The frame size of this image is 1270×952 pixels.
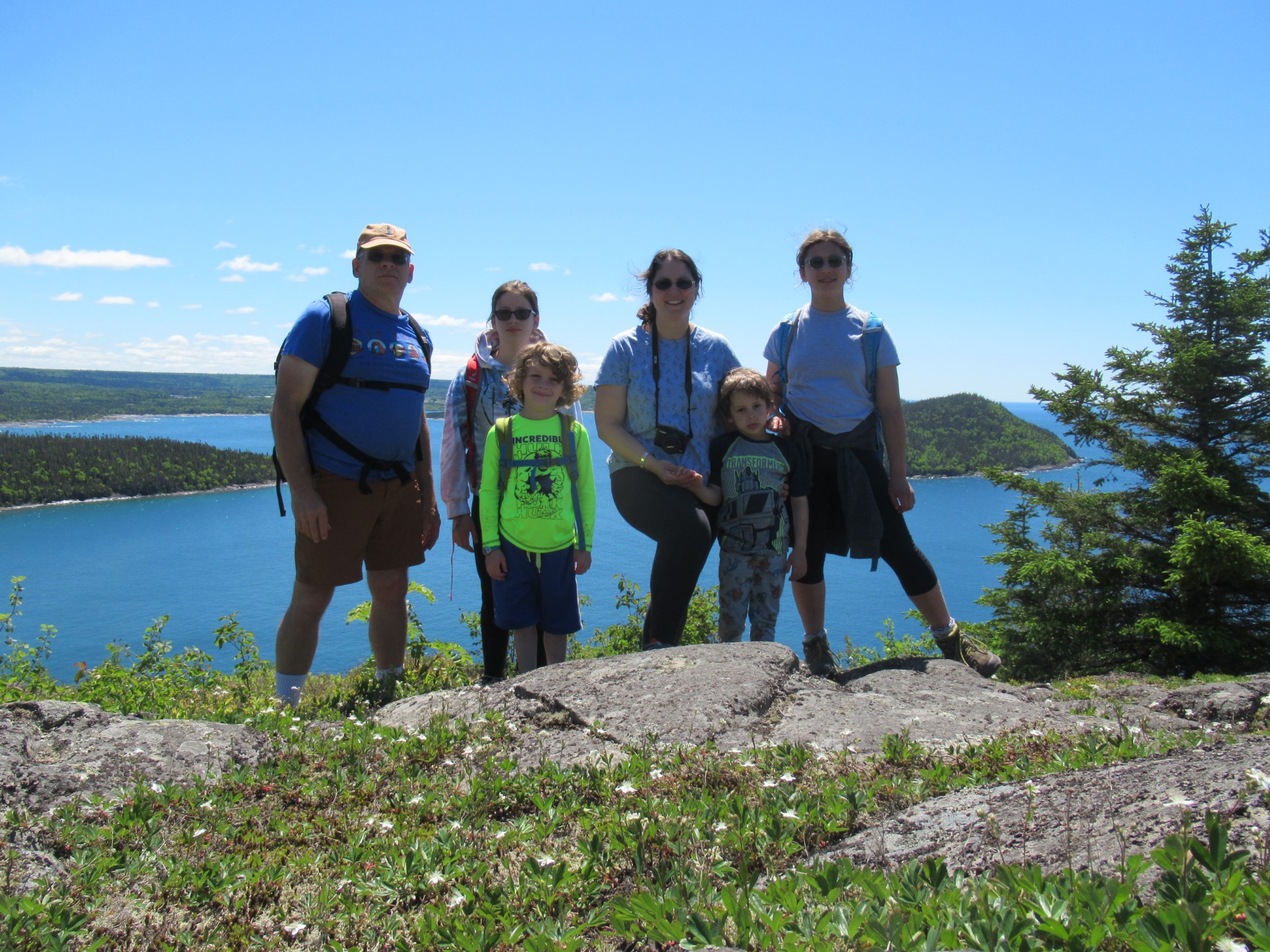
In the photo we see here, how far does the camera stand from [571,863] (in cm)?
204

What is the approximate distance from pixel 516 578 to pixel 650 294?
1.60 meters

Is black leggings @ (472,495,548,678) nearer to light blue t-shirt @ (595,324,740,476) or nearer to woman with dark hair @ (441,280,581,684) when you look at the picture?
woman with dark hair @ (441,280,581,684)

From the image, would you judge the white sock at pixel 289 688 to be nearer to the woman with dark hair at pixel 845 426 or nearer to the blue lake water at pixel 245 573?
the woman with dark hair at pixel 845 426

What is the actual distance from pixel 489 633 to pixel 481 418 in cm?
119

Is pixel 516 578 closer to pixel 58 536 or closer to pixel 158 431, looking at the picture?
pixel 58 536

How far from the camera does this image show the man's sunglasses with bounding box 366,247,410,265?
3922mm

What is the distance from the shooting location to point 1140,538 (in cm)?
1284

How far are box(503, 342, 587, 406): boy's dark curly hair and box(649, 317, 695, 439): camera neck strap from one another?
0.41m

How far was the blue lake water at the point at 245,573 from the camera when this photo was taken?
33969mm

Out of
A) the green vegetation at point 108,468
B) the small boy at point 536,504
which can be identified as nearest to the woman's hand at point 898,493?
the small boy at point 536,504

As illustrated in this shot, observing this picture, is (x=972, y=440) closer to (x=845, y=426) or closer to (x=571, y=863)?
(x=845, y=426)

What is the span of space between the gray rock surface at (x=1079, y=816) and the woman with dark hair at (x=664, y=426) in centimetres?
194

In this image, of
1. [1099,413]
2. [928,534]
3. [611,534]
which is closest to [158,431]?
[611,534]

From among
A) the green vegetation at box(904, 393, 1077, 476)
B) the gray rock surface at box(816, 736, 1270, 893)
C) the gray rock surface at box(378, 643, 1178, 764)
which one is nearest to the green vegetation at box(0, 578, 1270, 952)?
the gray rock surface at box(816, 736, 1270, 893)
